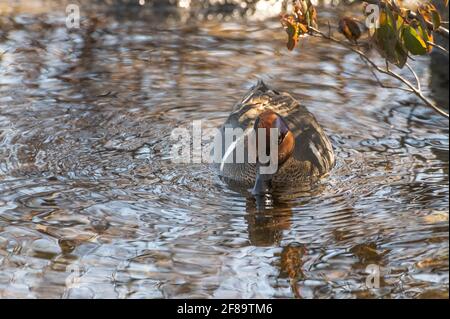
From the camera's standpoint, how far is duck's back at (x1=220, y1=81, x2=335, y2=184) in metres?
7.93

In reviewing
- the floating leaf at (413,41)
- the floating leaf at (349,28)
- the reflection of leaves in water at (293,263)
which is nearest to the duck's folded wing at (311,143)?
the floating leaf at (349,28)

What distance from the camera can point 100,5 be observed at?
13.5 metres

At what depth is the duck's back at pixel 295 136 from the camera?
26.0 ft

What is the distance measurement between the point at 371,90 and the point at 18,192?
14.1 feet

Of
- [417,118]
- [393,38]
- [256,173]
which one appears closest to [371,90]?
[417,118]

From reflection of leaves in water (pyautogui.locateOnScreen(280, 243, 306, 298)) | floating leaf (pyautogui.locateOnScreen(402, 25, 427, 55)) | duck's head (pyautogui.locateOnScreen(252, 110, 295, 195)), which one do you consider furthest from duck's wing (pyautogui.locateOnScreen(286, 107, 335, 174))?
floating leaf (pyautogui.locateOnScreen(402, 25, 427, 55))

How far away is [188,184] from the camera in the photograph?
757 centimetres

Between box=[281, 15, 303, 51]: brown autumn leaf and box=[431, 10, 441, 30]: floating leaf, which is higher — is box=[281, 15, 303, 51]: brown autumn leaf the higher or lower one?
the lower one

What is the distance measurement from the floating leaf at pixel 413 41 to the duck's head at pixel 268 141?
1738 millimetres

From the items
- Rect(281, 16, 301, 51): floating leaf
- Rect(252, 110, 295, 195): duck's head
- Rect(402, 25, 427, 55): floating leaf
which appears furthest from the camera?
Rect(252, 110, 295, 195): duck's head

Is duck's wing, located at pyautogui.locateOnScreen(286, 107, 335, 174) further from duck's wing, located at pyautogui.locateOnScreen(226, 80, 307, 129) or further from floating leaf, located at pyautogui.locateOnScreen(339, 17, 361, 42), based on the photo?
floating leaf, located at pyautogui.locateOnScreen(339, 17, 361, 42)

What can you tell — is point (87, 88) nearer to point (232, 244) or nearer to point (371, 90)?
point (371, 90)

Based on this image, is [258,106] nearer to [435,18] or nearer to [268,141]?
[268,141]

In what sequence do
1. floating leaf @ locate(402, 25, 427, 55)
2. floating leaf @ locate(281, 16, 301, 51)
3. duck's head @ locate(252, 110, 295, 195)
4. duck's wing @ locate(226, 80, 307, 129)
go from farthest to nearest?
duck's wing @ locate(226, 80, 307, 129), duck's head @ locate(252, 110, 295, 195), floating leaf @ locate(281, 16, 301, 51), floating leaf @ locate(402, 25, 427, 55)
